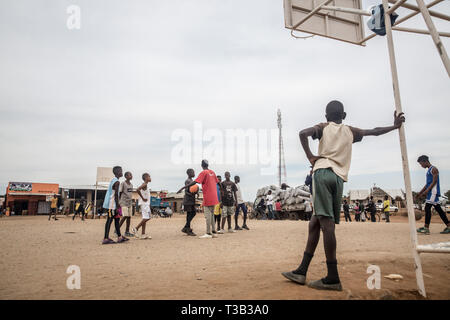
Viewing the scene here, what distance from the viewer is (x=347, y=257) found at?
175 inches

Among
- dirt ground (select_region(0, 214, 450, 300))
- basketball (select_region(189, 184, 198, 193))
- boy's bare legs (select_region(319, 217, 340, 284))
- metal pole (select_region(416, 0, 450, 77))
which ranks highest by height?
metal pole (select_region(416, 0, 450, 77))

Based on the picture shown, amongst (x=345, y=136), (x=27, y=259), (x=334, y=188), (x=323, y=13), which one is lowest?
(x=27, y=259)

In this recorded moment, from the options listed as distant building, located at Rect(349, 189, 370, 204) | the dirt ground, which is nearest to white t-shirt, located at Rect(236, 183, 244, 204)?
the dirt ground

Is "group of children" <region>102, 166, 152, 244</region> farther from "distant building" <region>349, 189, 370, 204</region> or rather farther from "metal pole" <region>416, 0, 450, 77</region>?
"distant building" <region>349, 189, 370, 204</region>

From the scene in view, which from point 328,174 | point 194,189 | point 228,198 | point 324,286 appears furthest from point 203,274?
point 228,198

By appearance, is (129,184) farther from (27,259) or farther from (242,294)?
(242,294)

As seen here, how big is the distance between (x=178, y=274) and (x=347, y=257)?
2.69m

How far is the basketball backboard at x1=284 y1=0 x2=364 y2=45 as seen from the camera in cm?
563

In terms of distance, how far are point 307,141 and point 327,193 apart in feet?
1.90

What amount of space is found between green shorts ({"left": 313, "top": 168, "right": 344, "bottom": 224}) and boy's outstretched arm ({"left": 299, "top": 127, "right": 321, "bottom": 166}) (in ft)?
0.56

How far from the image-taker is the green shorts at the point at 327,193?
2850mm

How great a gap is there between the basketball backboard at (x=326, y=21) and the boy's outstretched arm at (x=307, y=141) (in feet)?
11.4

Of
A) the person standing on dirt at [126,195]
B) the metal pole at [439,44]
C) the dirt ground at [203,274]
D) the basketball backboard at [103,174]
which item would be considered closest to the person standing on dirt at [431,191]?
the dirt ground at [203,274]
